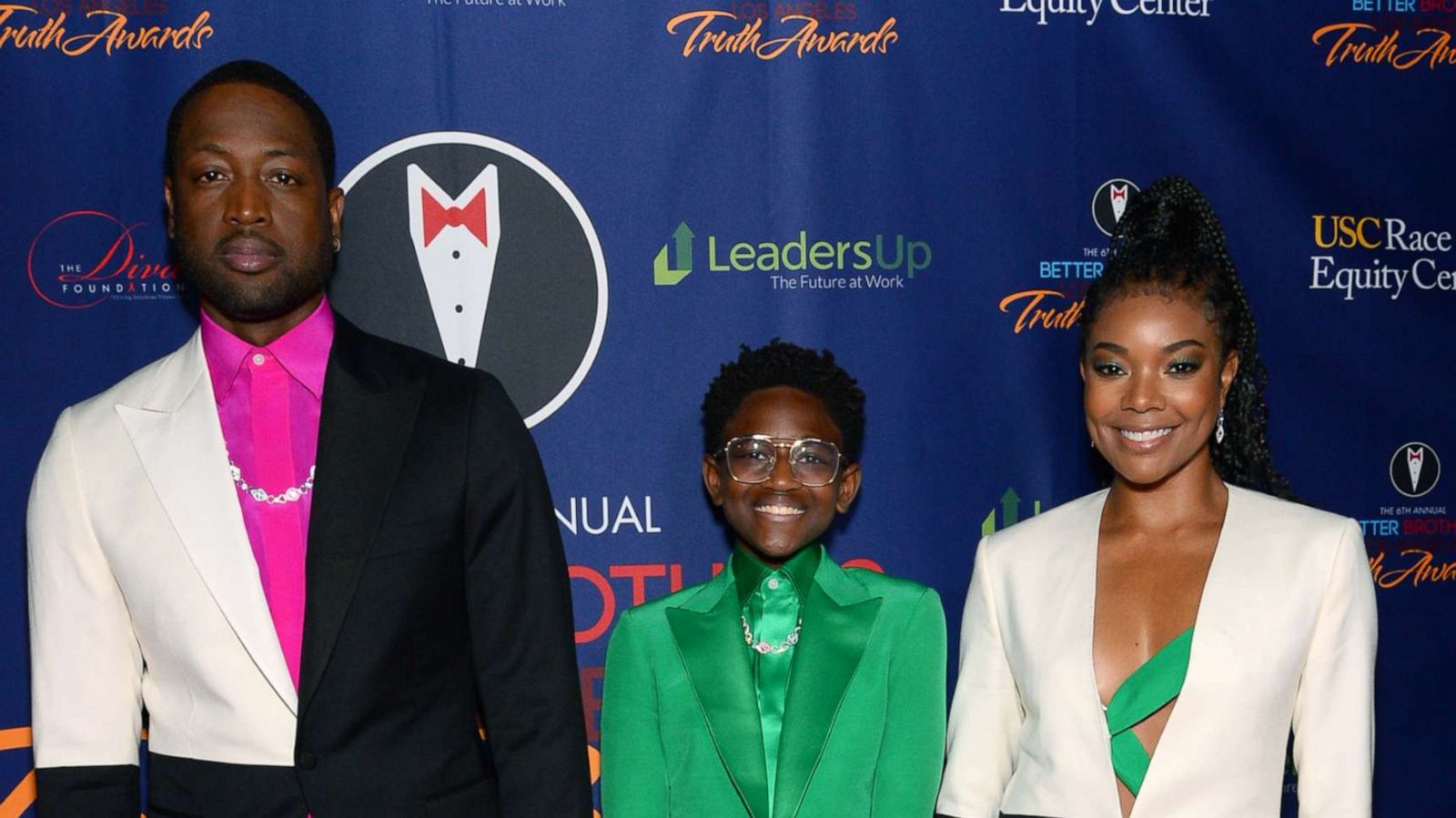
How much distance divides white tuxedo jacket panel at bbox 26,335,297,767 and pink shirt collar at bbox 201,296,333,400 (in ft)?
0.10

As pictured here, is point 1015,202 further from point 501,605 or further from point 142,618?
point 142,618

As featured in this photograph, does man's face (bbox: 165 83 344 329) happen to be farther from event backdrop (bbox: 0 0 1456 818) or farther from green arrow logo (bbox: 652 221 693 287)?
green arrow logo (bbox: 652 221 693 287)

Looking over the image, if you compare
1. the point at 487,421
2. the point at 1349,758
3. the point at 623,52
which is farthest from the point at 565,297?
the point at 1349,758

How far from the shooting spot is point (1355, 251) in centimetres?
349

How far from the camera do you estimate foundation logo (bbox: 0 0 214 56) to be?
309 centimetres

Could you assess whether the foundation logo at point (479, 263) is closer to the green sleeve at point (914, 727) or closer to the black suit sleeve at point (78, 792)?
the green sleeve at point (914, 727)

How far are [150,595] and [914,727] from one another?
→ 1.31 meters

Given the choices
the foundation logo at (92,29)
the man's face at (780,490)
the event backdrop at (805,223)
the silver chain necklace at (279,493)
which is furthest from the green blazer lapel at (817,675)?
the foundation logo at (92,29)

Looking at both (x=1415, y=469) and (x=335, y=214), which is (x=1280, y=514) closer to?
(x=1415, y=469)

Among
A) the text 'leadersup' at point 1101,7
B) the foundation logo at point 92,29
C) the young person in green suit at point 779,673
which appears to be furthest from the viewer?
the text 'leadersup' at point 1101,7

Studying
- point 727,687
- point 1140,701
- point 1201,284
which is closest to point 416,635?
point 727,687

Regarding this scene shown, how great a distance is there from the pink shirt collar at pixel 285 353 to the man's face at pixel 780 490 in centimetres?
77

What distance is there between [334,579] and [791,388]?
96 centimetres

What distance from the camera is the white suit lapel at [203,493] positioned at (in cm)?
215
